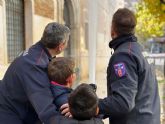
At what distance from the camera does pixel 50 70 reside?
2672 mm

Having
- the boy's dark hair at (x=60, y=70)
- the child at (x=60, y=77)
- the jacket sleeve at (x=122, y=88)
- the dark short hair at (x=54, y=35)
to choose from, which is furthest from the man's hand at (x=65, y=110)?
→ the dark short hair at (x=54, y=35)

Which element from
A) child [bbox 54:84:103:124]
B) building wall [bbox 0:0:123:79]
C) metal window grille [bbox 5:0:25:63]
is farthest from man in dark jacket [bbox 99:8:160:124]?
metal window grille [bbox 5:0:25:63]

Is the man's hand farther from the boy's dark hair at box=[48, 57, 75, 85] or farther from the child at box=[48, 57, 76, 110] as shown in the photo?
the boy's dark hair at box=[48, 57, 75, 85]

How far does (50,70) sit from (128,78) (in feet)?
1.92

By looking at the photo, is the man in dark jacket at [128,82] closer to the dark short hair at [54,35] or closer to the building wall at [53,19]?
the dark short hair at [54,35]

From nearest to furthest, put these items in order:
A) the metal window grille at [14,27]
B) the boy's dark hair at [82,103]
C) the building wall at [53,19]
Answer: the boy's dark hair at [82,103] < the building wall at [53,19] < the metal window grille at [14,27]

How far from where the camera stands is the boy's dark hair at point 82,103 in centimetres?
255

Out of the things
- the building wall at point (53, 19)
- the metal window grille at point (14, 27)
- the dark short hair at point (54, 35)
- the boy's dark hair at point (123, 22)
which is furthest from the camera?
Result: the metal window grille at point (14, 27)

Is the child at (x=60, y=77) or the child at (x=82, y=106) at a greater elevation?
the child at (x=60, y=77)

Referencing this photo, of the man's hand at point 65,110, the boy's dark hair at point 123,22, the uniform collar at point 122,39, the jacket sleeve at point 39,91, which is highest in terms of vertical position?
the boy's dark hair at point 123,22

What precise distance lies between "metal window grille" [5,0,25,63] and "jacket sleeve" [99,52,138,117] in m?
5.95

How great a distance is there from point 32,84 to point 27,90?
59mm

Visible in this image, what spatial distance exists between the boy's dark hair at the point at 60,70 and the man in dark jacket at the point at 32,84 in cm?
6

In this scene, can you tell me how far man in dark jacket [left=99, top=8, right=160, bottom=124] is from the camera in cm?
281
